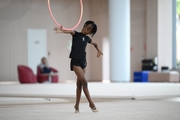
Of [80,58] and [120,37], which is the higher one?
[120,37]

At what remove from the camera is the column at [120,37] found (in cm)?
1241

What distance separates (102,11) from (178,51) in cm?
423

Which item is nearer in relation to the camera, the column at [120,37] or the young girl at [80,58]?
the young girl at [80,58]

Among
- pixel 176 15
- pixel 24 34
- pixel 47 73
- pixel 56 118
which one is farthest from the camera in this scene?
pixel 24 34

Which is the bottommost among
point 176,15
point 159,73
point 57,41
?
point 159,73

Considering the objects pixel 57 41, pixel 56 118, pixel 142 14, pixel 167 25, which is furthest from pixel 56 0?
pixel 56 118

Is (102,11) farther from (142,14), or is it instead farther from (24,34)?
(24,34)

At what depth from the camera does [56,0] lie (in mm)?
16609

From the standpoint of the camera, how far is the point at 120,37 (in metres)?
12.4

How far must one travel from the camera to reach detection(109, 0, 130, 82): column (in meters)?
12.4

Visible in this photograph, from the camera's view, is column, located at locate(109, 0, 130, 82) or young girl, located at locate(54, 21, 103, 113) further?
column, located at locate(109, 0, 130, 82)

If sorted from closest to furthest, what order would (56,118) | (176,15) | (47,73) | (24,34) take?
(56,118) < (47,73) < (176,15) < (24,34)

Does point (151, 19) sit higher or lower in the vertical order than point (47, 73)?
higher

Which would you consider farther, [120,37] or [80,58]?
[120,37]
